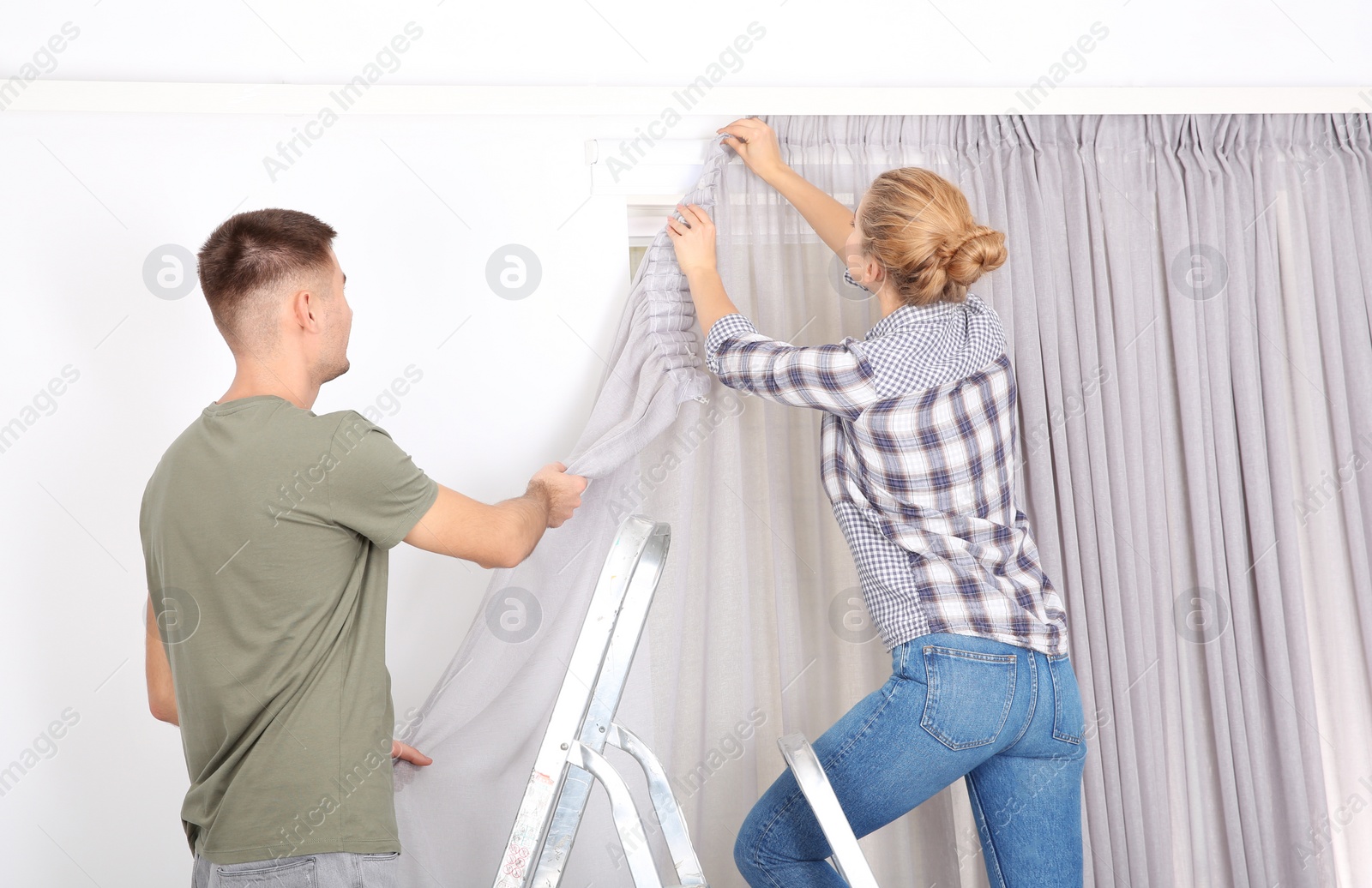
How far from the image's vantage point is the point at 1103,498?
1.98 m

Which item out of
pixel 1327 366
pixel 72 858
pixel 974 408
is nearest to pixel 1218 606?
pixel 1327 366

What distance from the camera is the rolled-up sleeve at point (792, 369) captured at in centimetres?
146

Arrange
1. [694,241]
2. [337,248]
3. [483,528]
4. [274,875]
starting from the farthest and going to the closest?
[337,248] → [694,241] → [483,528] → [274,875]

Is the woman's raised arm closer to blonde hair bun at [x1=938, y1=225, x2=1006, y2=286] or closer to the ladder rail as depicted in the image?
blonde hair bun at [x1=938, y1=225, x2=1006, y2=286]

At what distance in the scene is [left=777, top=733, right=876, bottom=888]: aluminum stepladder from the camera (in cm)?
125

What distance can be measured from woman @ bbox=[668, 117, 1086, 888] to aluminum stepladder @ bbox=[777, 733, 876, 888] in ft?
0.38

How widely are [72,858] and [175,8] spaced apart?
1596mm

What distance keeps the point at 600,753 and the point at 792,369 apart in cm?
63

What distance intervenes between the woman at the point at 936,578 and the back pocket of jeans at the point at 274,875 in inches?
24.9

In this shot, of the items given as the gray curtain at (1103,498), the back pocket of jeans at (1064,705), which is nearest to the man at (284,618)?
the gray curtain at (1103,498)

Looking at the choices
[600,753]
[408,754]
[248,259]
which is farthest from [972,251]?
[408,754]

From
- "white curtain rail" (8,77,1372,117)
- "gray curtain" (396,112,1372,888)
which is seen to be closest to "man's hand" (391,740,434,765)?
"gray curtain" (396,112,1372,888)

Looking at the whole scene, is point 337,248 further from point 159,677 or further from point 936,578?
point 936,578

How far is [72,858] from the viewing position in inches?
70.6
